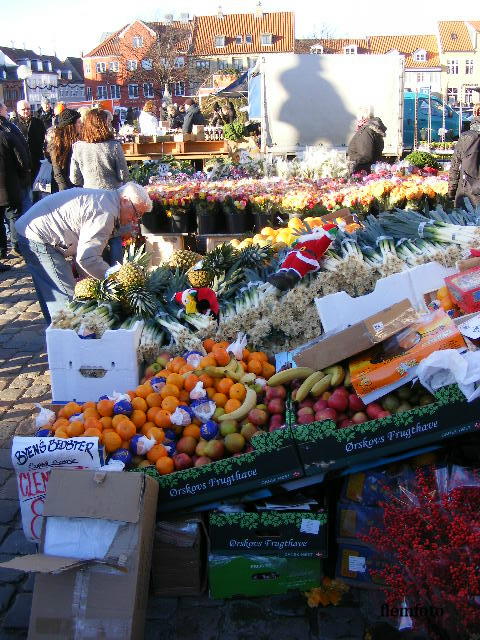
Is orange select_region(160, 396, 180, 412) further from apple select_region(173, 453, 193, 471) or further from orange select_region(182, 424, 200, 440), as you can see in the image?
apple select_region(173, 453, 193, 471)

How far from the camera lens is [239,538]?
109 inches

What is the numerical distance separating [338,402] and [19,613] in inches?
63.0

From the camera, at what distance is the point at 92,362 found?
143 inches

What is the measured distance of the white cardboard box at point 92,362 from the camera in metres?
3.58

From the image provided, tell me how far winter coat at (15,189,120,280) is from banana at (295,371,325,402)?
1.98m

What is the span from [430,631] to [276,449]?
0.87 metres

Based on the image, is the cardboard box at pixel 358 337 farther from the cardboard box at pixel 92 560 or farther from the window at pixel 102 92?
the window at pixel 102 92

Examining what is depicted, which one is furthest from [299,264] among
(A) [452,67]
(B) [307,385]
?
(A) [452,67]

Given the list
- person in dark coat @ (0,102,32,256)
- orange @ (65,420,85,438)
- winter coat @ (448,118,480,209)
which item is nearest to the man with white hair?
orange @ (65,420,85,438)

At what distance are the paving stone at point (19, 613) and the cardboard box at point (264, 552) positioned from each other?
77 centimetres

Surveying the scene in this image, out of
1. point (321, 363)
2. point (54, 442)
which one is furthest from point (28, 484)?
point (321, 363)

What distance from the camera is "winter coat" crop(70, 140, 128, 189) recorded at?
6434 millimetres

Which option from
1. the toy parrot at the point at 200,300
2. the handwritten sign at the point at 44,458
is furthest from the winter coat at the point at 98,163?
the handwritten sign at the point at 44,458

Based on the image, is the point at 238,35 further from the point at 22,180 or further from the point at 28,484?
the point at 28,484
